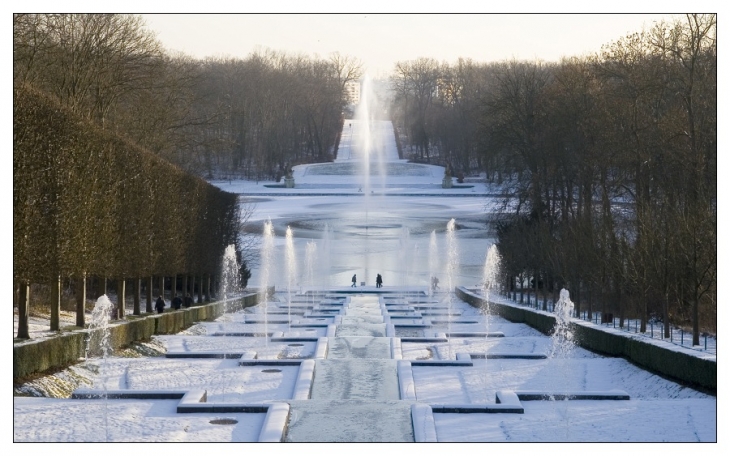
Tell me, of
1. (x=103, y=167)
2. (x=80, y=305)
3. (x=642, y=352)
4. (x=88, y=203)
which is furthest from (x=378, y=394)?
(x=103, y=167)

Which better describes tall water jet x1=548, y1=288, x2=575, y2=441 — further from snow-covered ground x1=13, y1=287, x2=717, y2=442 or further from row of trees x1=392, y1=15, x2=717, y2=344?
row of trees x1=392, y1=15, x2=717, y2=344

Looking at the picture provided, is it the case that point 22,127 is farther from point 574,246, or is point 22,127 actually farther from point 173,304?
point 574,246

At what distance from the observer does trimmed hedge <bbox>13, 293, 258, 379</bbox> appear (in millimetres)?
14586

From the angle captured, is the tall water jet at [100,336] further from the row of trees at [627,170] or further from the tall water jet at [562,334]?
the row of trees at [627,170]

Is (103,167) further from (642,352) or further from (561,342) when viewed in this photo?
(642,352)

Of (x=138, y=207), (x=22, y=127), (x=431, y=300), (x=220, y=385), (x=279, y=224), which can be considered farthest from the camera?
(x=279, y=224)

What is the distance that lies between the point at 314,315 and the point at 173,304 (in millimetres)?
3716

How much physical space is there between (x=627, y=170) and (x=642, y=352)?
51.8 ft

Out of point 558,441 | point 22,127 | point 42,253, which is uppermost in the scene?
point 22,127

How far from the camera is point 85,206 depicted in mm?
19766

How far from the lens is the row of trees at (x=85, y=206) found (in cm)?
1705

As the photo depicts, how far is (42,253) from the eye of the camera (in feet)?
57.4

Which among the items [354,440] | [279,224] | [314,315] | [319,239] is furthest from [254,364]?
[279,224]

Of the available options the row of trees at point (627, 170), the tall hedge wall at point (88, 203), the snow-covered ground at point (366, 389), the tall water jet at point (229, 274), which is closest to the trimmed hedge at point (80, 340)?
the snow-covered ground at point (366, 389)
